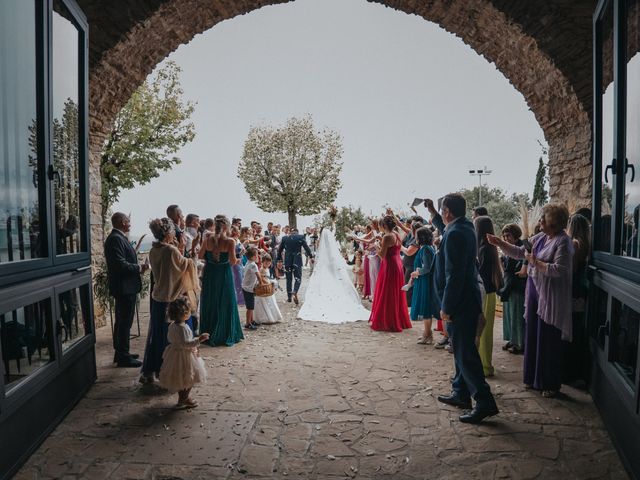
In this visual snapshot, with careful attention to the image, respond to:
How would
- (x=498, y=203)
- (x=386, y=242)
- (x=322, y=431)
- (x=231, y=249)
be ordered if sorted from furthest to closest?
1. (x=498, y=203)
2. (x=386, y=242)
3. (x=231, y=249)
4. (x=322, y=431)

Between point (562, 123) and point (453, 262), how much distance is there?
5.21m

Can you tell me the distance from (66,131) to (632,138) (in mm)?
5793

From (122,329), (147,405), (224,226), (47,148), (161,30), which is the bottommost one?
(147,405)

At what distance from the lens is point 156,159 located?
53.4 feet

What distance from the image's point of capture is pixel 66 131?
471 cm

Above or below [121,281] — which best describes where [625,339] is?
below

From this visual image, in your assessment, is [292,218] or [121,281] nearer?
[121,281]

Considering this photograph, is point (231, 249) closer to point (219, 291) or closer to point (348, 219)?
point (219, 291)

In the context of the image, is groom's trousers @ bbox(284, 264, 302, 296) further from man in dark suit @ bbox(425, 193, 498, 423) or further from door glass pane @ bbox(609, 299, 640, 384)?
door glass pane @ bbox(609, 299, 640, 384)

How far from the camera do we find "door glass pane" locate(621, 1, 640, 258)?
11.6ft

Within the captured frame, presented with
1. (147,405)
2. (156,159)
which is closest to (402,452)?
(147,405)

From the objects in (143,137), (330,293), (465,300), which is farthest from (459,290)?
(143,137)

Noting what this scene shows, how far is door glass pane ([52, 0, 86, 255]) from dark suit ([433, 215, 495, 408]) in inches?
155

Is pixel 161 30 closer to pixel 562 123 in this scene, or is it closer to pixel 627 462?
pixel 562 123
